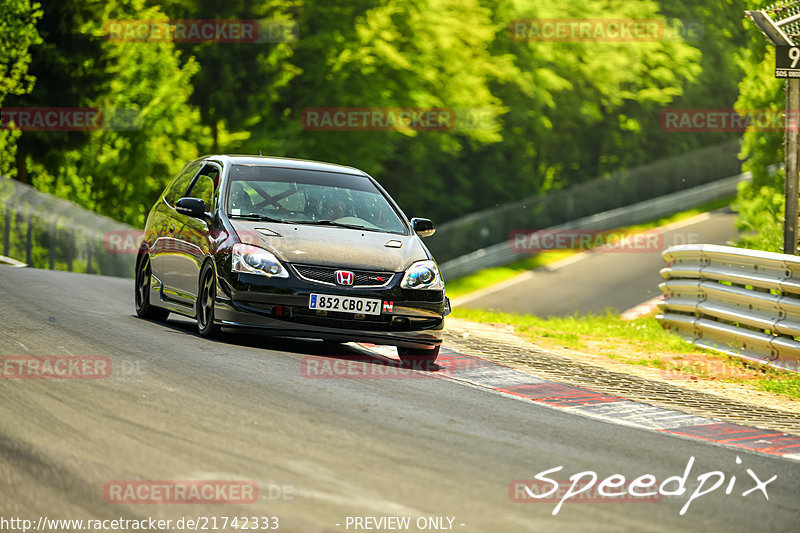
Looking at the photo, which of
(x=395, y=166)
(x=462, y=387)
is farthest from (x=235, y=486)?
(x=395, y=166)

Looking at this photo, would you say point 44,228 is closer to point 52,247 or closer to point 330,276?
point 52,247

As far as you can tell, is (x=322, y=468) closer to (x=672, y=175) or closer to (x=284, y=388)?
(x=284, y=388)

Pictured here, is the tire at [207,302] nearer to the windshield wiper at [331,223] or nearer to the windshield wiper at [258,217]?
the windshield wiper at [258,217]

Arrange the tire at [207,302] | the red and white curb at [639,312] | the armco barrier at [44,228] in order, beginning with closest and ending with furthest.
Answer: the tire at [207,302] → the red and white curb at [639,312] → the armco barrier at [44,228]

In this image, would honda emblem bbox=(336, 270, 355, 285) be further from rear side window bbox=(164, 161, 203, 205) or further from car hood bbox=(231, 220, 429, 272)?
rear side window bbox=(164, 161, 203, 205)

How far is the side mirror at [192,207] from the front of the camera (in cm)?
→ 1095

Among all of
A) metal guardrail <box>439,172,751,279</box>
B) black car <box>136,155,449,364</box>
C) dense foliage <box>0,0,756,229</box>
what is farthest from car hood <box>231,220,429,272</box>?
metal guardrail <box>439,172,751,279</box>

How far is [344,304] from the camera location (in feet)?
32.5

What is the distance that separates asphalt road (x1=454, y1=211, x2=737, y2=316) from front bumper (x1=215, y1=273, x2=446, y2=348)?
2399 centimetres

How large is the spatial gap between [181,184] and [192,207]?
178 centimetres

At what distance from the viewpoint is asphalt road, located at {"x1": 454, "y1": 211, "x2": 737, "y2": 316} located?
3691cm

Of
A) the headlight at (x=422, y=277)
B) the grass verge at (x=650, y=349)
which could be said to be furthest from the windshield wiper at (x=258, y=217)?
the grass verge at (x=650, y=349)

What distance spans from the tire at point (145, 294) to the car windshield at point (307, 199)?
1.86m

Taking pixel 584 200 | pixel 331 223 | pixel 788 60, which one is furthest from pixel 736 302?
pixel 584 200
